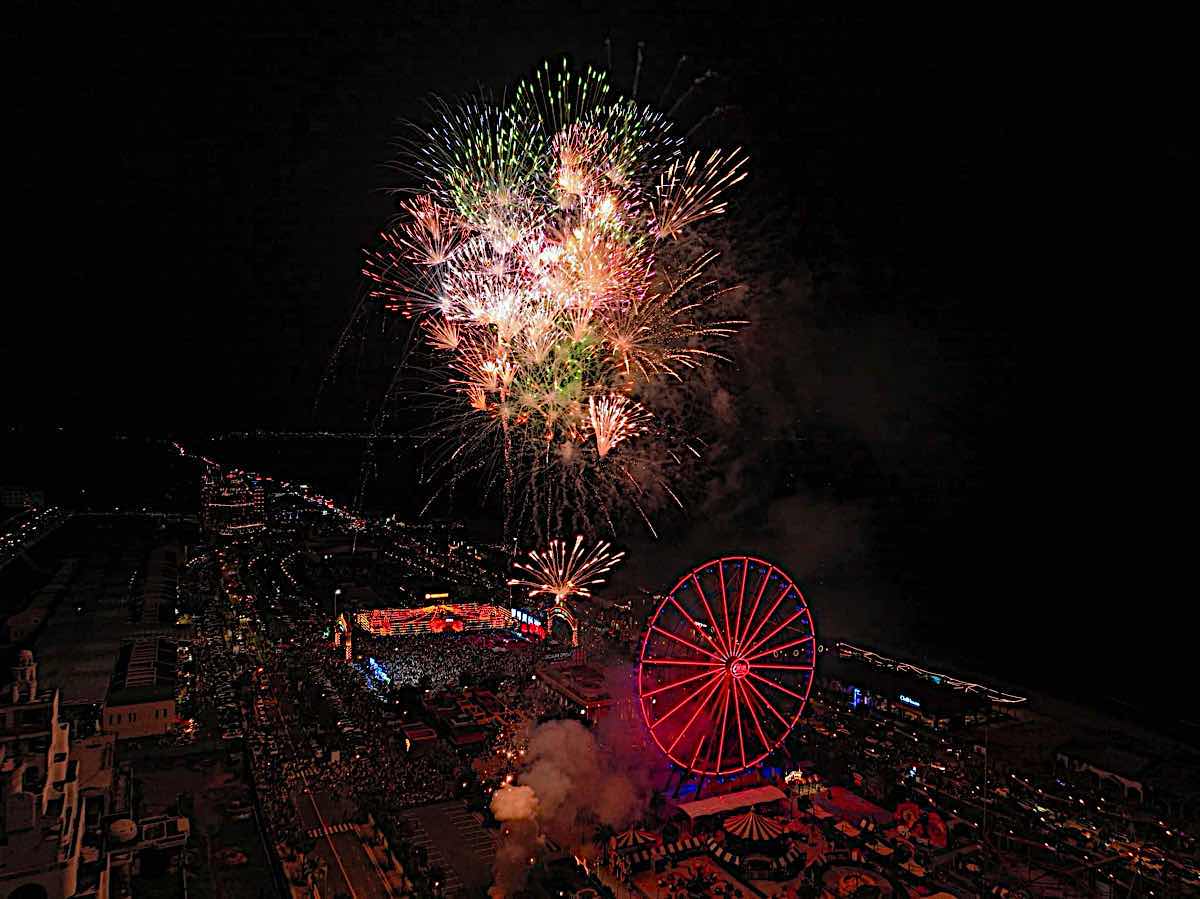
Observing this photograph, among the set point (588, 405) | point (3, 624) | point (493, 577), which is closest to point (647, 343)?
point (588, 405)

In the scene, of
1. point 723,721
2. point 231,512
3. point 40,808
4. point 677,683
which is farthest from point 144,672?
point 231,512

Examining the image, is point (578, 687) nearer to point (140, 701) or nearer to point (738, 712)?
point (738, 712)

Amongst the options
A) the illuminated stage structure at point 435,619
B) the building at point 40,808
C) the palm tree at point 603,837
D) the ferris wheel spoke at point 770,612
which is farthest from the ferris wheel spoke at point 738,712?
the illuminated stage structure at point 435,619

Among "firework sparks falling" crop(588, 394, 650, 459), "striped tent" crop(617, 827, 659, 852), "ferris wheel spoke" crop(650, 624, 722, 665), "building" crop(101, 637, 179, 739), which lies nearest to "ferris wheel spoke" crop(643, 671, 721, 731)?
"ferris wheel spoke" crop(650, 624, 722, 665)

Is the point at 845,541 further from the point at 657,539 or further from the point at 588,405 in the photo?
the point at 588,405

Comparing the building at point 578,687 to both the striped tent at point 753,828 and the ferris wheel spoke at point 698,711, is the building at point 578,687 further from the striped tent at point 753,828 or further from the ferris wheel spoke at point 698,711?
the striped tent at point 753,828
